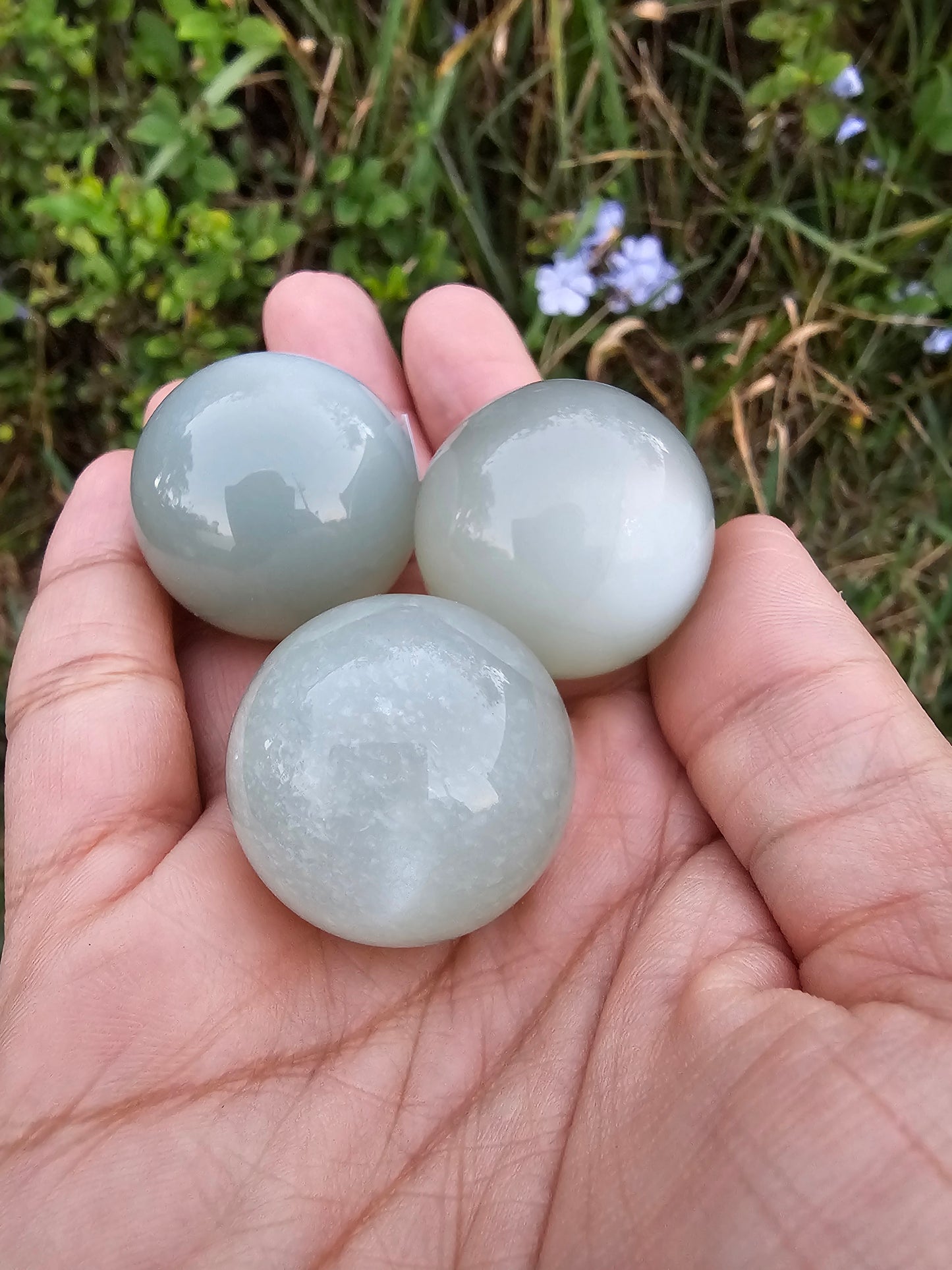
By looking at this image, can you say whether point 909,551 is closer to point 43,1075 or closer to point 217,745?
point 217,745

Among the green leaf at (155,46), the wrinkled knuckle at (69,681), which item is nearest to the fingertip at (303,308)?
the green leaf at (155,46)

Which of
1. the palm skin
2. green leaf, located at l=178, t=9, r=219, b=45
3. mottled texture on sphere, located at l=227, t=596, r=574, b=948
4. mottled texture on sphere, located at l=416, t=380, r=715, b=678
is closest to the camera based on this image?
the palm skin

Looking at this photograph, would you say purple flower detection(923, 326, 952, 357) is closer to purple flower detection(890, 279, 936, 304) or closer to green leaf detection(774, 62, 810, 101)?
purple flower detection(890, 279, 936, 304)

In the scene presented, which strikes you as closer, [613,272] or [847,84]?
[847,84]

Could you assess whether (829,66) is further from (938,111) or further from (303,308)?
(303,308)

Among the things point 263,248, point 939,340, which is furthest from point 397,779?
point 939,340

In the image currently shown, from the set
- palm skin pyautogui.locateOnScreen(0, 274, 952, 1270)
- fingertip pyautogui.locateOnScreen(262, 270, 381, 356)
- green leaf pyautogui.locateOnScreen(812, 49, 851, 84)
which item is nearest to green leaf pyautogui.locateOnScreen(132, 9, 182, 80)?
fingertip pyautogui.locateOnScreen(262, 270, 381, 356)
